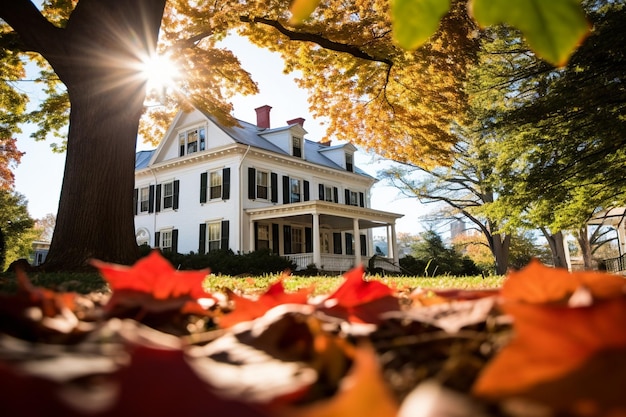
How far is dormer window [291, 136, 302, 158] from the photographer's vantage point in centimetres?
2481

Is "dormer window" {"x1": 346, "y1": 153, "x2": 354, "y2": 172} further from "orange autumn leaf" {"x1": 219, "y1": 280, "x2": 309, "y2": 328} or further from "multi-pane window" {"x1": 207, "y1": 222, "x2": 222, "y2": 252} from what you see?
"orange autumn leaf" {"x1": 219, "y1": 280, "x2": 309, "y2": 328}

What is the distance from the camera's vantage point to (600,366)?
38 cm

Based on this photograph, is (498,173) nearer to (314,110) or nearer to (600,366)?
(314,110)

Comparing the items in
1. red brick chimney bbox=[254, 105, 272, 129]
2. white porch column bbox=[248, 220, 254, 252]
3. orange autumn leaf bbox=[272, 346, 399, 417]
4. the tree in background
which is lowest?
orange autumn leaf bbox=[272, 346, 399, 417]

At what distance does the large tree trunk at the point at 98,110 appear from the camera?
5.82m

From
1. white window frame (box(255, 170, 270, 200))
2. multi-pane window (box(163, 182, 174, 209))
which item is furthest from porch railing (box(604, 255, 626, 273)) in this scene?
A: multi-pane window (box(163, 182, 174, 209))

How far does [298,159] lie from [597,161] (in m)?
14.5

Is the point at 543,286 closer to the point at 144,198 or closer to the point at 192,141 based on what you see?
the point at 192,141

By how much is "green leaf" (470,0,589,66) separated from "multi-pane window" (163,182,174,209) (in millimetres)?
24433

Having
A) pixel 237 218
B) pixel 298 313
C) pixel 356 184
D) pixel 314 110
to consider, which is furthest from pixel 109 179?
pixel 356 184

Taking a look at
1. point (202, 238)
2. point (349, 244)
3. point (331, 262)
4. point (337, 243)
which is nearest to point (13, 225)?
point (202, 238)

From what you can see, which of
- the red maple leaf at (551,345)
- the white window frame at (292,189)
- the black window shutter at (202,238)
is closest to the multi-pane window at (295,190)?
the white window frame at (292,189)

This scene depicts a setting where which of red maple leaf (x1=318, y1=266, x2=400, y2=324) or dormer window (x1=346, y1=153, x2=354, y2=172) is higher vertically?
dormer window (x1=346, y1=153, x2=354, y2=172)

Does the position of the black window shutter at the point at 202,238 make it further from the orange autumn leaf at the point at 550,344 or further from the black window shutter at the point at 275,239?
the orange autumn leaf at the point at 550,344
